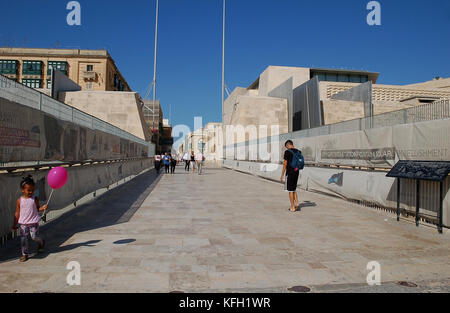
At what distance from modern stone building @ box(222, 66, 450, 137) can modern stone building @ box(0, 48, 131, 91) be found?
984 inches

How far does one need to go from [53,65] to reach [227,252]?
65.5m

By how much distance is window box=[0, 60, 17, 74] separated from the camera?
191 ft

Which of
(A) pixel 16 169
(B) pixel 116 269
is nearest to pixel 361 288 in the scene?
(B) pixel 116 269

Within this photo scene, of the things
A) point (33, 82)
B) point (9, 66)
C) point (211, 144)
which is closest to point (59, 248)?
point (33, 82)

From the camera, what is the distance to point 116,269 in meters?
3.97

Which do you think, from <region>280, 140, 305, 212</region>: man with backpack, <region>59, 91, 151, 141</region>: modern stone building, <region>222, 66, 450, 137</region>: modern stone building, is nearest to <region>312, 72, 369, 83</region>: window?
<region>222, 66, 450, 137</region>: modern stone building

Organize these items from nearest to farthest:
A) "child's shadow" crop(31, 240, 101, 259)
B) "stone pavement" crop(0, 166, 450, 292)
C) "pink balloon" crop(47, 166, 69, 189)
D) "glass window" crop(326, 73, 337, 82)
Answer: "stone pavement" crop(0, 166, 450, 292), "child's shadow" crop(31, 240, 101, 259), "pink balloon" crop(47, 166, 69, 189), "glass window" crop(326, 73, 337, 82)

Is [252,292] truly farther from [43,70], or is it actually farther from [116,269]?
[43,70]

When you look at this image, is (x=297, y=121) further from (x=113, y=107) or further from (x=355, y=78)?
(x=355, y=78)

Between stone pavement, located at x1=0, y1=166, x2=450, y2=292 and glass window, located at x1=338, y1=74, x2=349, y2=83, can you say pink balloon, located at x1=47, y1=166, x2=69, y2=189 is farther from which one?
glass window, located at x1=338, y1=74, x2=349, y2=83

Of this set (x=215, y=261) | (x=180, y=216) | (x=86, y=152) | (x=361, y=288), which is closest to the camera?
(x=361, y=288)

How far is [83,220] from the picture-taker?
707cm
